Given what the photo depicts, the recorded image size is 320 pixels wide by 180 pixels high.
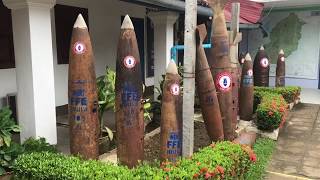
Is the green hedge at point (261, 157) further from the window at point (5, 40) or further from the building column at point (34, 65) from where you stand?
the window at point (5, 40)

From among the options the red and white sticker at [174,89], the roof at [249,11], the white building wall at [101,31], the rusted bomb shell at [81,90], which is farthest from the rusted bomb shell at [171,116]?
the roof at [249,11]

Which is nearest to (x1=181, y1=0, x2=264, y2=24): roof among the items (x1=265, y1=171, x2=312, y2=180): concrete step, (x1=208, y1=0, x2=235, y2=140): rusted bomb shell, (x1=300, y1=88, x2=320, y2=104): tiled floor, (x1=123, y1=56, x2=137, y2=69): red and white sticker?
(x1=300, y1=88, x2=320, y2=104): tiled floor

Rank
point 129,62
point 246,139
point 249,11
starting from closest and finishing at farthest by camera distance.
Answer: point 129,62 → point 246,139 → point 249,11

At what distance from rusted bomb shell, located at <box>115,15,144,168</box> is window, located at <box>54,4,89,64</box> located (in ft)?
11.8

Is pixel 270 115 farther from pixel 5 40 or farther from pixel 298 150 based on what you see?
pixel 5 40

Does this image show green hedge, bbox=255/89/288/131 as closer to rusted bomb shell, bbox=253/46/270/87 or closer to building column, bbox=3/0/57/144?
rusted bomb shell, bbox=253/46/270/87

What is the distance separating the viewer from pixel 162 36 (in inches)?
318

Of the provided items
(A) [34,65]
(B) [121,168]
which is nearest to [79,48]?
(A) [34,65]

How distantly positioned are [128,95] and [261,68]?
22.1 ft

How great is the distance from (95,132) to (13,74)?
3.00 metres

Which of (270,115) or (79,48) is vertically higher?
(79,48)

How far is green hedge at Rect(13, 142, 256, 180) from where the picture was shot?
343cm

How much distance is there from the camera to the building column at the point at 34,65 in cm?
449

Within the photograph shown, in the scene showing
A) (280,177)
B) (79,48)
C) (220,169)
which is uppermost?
(79,48)
